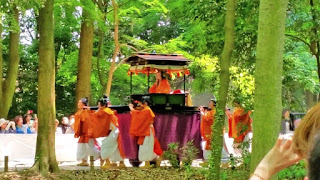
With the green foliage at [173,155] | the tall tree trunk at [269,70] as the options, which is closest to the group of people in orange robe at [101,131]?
Answer: the green foliage at [173,155]

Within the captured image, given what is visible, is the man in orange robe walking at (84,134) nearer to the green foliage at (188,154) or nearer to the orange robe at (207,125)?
the green foliage at (188,154)

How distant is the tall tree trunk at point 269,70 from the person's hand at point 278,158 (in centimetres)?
437

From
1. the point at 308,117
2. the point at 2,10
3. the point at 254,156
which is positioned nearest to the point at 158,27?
the point at 2,10

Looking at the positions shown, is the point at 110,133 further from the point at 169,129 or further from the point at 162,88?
the point at 162,88

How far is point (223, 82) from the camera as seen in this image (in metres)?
8.67

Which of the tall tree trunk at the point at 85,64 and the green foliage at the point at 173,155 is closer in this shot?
the green foliage at the point at 173,155

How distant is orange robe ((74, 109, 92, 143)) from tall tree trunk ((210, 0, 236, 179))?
526 cm

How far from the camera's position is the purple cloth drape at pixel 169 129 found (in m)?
13.5

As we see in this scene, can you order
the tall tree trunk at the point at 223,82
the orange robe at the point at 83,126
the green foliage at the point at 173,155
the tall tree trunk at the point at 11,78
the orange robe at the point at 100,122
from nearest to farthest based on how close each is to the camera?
the tall tree trunk at the point at 223,82, the green foliage at the point at 173,155, the orange robe at the point at 100,122, the orange robe at the point at 83,126, the tall tree trunk at the point at 11,78

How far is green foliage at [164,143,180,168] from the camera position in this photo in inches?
504

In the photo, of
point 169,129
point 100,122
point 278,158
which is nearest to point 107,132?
point 100,122

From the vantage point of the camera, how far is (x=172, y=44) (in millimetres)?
20438

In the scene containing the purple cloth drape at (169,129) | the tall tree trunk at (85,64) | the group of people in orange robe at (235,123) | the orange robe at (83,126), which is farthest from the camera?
the tall tree trunk at (85,64)

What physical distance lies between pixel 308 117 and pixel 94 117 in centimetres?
1230
